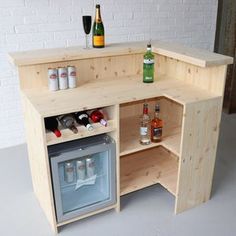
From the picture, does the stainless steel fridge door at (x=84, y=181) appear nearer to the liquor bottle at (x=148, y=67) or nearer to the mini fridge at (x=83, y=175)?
the mini fridge at (x=83, y=175)

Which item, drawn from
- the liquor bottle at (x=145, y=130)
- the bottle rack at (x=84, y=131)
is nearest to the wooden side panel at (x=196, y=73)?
the liquor bottle at (x=145, y=130)

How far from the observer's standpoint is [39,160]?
5.99ft

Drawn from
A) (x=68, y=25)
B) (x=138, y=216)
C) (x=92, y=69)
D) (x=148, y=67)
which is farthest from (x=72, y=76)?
(x=68, y=25)

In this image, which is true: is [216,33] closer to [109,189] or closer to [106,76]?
[106,76]

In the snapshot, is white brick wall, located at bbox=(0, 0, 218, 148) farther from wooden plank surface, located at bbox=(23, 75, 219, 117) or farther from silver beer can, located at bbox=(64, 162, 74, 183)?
silver beer can, located at bbox=(64, 162, 74, 183)

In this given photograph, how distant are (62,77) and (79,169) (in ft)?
1.79

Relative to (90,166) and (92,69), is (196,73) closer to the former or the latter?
(92,69)

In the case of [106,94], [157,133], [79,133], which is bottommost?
[157,133]

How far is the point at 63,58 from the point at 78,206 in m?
0.89

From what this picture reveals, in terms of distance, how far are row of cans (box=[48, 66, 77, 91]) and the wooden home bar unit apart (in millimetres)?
44

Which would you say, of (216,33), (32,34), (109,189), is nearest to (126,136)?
(109,189)

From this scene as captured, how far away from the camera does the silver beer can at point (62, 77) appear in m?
1.84

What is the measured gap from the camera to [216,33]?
12.6ft

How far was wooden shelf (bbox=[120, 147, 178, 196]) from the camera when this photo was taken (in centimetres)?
208
